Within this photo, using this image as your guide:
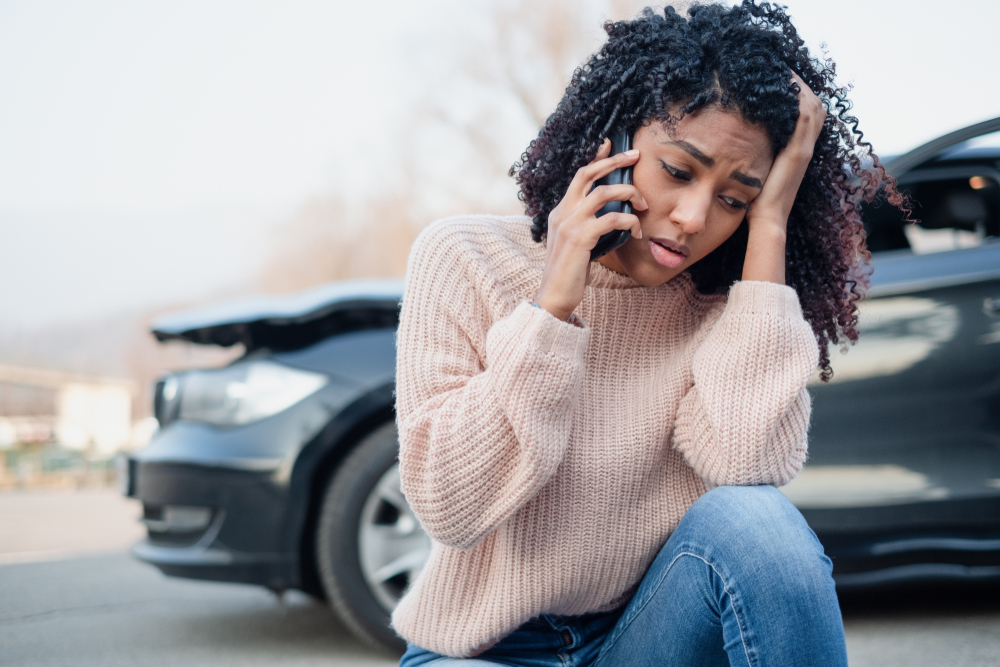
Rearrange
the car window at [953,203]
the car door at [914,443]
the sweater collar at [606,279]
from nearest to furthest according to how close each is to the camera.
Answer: the sweater collar at [606,279], the car door at [914,443], the car window at [953,203]

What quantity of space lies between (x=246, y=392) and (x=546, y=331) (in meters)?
1.64

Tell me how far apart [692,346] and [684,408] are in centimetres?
13

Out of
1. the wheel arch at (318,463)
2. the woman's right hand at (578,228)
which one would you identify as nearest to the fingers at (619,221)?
the woman's right hand at (578,228)

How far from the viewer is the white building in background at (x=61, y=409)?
136 ft

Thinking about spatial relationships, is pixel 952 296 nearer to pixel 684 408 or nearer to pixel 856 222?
pixel 856 222

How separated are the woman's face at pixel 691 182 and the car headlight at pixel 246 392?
1484 mm

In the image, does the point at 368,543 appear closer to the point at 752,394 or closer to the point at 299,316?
the point at 299,316

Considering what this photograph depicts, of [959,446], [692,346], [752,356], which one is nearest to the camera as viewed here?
[752,356]

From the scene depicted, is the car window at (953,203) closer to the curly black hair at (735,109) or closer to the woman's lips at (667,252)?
the curly black hair at (735,109)

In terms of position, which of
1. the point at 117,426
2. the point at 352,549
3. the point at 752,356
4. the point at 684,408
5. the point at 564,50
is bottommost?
the point at 117,426

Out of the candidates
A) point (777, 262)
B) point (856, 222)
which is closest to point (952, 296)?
point (856, 222)

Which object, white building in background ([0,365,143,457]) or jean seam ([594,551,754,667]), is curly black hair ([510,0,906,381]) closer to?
jean seam ([594,551,754,667])

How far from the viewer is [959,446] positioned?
7.84ft

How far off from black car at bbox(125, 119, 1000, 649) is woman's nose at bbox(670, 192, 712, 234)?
1375mm
